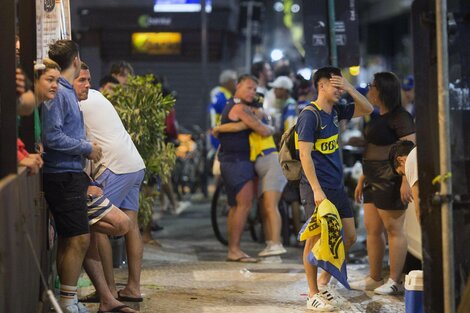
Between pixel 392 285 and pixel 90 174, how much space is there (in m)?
2.95

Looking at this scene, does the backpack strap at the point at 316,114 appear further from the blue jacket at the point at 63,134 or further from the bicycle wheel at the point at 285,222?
the bicycle wheel at the point at 285,222

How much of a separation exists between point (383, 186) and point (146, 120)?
2.70 metres

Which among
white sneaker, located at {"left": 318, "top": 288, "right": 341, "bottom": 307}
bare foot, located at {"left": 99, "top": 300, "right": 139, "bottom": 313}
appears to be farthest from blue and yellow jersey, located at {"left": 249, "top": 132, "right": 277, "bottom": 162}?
bare foot, located at {"left": 99, "top": 300, "right": 139, "bottom": 313}

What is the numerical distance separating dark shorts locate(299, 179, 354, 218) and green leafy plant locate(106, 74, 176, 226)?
2.34 m

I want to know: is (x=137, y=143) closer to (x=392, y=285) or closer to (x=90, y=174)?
(x=90, y=174)

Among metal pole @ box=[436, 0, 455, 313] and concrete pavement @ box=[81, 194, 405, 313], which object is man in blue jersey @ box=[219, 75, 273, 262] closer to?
concrete pavement @ box=[81, 194, 405, 313]

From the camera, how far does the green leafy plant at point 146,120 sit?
35.4 feet

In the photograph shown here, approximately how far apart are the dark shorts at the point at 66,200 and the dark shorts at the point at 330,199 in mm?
2097

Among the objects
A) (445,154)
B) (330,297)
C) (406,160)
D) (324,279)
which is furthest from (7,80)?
(324,279)

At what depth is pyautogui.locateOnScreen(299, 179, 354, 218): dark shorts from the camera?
8.97m

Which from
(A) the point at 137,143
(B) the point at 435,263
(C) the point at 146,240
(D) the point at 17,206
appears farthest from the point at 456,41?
(C) the point at 146,240

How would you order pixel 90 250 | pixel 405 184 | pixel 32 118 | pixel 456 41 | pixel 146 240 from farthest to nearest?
pixel 146 240
pixel 405 184
pixel 90 250
pixel 32 118
pixel 456 41

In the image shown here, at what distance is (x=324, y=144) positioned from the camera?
8.98 metres

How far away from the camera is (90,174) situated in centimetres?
859
